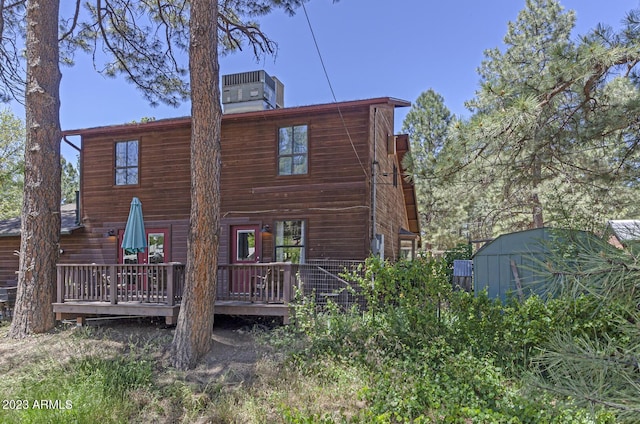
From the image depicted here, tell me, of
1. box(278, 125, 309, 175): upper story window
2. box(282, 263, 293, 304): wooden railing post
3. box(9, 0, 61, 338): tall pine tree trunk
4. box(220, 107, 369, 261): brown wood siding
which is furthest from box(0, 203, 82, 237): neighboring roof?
box(282, 263, 293, 304): wooden railing post

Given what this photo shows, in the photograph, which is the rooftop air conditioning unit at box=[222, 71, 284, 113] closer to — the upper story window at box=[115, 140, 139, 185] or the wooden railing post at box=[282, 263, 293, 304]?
the upper story window at box=[115, 140, 139, 185]

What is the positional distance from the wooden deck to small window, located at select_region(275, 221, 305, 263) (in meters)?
2.02

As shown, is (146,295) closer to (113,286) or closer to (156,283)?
(156,283)

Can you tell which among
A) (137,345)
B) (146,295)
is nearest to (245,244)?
(146,295)

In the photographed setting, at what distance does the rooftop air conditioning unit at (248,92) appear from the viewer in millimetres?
10977

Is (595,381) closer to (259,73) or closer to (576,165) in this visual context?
(576,165)

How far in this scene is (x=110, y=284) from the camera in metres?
7.50

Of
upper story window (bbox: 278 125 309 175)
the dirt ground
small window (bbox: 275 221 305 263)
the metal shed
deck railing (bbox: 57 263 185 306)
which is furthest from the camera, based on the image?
upper story window (bbox: 278 125 309 175)

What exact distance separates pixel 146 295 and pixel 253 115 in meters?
5.28

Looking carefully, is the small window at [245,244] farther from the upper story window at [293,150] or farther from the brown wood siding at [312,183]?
the upper story window at [293,150]

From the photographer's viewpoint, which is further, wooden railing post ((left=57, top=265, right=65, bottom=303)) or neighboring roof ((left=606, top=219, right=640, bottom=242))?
wooden railing post ((left=57, top=265, right=65, bottom=303))

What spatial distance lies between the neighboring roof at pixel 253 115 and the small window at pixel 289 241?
286 cm

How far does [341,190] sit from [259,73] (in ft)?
14.3

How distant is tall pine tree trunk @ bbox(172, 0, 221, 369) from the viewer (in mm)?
6117
